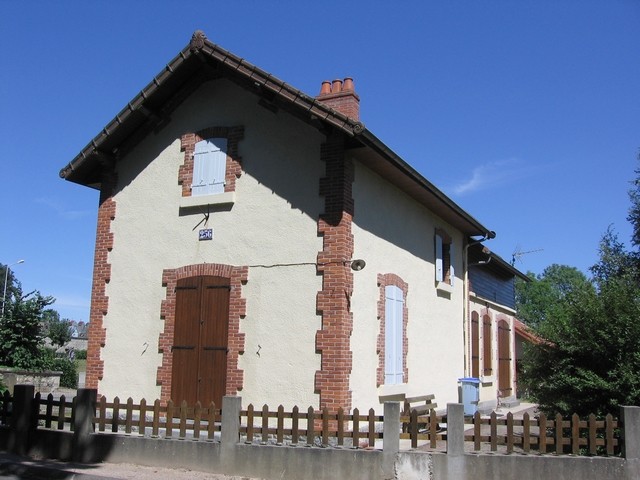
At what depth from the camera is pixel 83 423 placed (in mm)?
10211

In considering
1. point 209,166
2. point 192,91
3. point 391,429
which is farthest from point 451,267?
point 391,429

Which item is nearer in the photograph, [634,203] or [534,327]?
[534,327]

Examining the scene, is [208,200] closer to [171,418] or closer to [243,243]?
[243,243]

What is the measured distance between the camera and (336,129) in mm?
10750

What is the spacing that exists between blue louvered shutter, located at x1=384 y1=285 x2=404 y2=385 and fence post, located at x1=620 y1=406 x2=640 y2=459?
438cm

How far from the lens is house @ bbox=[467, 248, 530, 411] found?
18562mm

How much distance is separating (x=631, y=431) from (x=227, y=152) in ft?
26.2

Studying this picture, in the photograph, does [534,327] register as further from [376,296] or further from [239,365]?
[239,365]

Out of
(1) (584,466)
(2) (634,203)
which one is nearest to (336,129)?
(1) (584,466)

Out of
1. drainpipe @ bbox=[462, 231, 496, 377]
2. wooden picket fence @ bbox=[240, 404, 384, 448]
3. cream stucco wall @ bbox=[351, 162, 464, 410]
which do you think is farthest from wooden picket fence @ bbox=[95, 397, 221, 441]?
drainpipe @ bbox=[462, 231, 496, 377]

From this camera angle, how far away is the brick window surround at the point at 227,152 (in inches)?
462

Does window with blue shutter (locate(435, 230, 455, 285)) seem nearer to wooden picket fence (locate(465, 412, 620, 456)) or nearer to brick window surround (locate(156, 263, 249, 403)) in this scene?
brick window surround (locate(156, 263, 249, 403))

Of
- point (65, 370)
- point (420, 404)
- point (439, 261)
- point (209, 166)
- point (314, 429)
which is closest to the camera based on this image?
point (314, 429)

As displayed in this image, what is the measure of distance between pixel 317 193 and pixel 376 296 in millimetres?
2286
